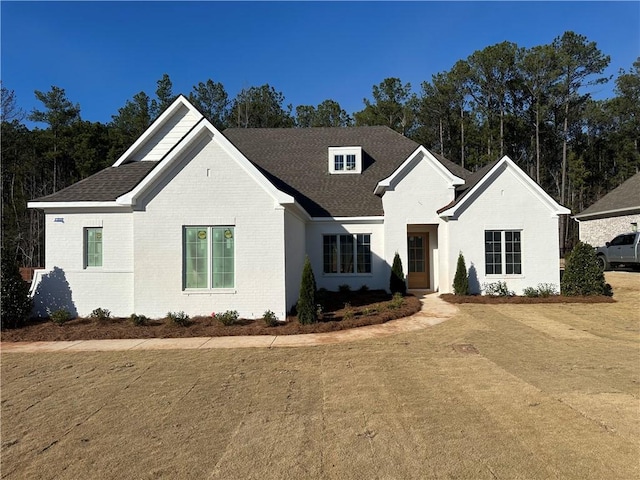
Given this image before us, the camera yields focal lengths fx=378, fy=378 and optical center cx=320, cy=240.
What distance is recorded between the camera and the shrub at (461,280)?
1423cm

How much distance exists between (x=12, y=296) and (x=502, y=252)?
1627 centimetres

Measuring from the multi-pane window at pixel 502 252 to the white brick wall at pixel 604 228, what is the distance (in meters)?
14.6

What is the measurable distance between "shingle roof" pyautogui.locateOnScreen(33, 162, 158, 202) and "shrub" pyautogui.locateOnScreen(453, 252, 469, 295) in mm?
11215

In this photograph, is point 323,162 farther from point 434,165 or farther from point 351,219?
point 434,165

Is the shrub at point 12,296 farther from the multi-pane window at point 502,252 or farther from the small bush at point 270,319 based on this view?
the multi-pane window at point 502,252

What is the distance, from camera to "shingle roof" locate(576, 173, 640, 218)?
24.1m

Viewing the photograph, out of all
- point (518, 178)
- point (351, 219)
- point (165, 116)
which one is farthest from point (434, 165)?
point (165, 116)

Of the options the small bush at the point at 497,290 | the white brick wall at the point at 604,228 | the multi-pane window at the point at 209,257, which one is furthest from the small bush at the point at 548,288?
the white brick wall at the point at 604,228

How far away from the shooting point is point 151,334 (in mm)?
9602

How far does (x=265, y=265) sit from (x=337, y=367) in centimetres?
443

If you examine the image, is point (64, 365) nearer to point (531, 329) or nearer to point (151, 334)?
point (151, 334)

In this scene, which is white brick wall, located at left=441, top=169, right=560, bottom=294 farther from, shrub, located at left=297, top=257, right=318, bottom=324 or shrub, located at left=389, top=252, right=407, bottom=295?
shrub, located at left=297, top=257, right=318, bottom=324

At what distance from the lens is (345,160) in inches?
747

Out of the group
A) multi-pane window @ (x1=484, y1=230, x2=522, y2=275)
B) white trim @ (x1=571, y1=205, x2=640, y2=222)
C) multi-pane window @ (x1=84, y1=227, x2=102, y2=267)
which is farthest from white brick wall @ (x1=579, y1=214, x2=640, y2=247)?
multi-pane window @ (x1=84, y1=227, x2=102, y2=267)
